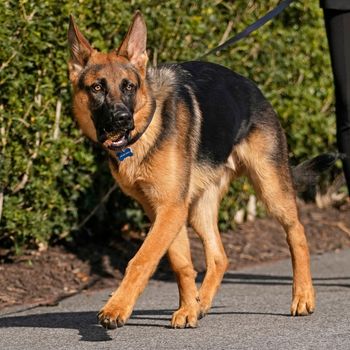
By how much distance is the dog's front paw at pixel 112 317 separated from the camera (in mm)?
5406

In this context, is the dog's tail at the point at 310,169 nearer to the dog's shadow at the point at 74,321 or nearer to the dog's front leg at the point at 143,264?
the dog's shadow at the point at 74,321

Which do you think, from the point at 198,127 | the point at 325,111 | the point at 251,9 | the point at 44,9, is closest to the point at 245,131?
the point at 198,127

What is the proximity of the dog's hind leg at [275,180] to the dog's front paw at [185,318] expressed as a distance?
0.88 m

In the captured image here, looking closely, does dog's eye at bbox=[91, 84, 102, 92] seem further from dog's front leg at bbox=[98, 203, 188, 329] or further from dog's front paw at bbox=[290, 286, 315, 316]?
dog's front paw at bbox=[290, 286, 315, 316]

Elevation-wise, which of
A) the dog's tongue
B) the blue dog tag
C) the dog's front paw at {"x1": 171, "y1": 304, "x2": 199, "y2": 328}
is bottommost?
the dog's front paw at {"x1": 171, "y1": 304, "x2": 199, "y2": 328}

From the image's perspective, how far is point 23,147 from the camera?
7.72 metres

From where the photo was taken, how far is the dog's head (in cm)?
611

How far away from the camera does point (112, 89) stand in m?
6.22

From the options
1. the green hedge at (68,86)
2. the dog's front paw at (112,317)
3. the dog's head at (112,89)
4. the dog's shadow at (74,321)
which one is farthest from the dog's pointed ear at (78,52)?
the dog's front paw at (112,317)

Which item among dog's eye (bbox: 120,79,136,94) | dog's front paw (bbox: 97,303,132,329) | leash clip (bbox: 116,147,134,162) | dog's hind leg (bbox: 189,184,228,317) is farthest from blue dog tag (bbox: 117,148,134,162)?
dog's front paw (bbox: 97,303,132,329)

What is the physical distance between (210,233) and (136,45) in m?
1.41

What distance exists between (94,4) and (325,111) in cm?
317

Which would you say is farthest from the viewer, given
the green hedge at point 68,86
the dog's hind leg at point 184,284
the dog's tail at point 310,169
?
the green hedge at point 68,86

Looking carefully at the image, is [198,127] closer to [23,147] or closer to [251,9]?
[23,147]
